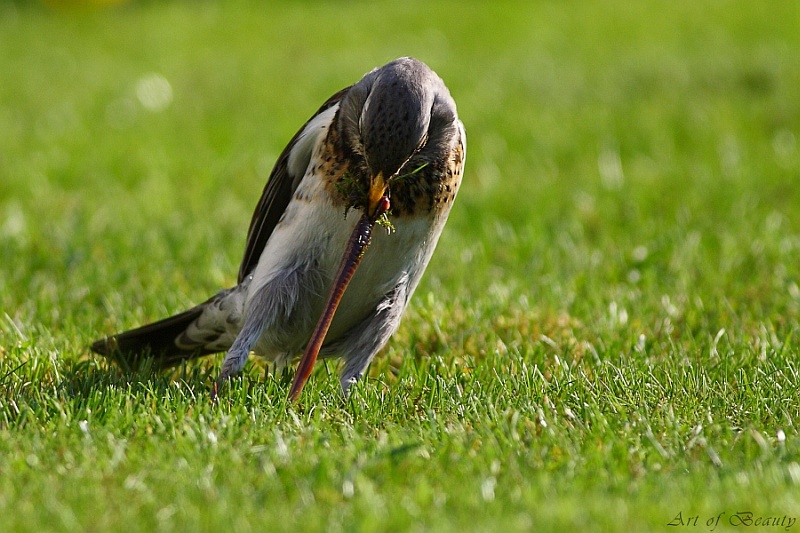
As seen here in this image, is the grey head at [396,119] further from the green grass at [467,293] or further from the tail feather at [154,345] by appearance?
the tail feather at [154,345]

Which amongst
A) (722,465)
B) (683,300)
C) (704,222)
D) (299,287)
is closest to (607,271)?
(683,300)

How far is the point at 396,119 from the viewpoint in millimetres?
3725

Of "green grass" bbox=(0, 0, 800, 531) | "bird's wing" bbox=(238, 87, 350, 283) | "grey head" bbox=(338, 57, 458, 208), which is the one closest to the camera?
"green grass" bbox=(0, 0, 800, 531)

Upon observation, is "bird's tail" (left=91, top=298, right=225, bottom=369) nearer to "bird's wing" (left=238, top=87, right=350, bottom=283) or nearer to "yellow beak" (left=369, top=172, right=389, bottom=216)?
"bird's wing" (left=238, top=87, right=350, bottom=283)

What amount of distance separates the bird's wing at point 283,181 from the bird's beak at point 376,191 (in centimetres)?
69

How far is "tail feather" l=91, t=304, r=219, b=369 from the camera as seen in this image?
4602 millimetres

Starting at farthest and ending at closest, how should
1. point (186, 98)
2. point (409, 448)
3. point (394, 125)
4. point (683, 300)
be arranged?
point (186, 98) → point (683, 300) → point (394, 125) → point (409, 448)

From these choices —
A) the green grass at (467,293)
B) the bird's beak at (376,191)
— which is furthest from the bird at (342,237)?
the green grass at (467,293)

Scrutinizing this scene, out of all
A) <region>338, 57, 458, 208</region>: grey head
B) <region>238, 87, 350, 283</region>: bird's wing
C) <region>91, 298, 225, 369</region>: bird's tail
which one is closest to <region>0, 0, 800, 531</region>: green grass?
<region>91, 298, 225, 369</region>: bird's tail

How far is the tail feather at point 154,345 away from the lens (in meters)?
4.60

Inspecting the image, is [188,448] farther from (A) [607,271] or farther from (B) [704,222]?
(B) [704,222]

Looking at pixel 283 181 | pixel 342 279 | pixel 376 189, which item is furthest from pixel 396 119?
pixel 283 181

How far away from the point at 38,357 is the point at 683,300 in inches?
123

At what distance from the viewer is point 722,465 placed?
10.7ft
